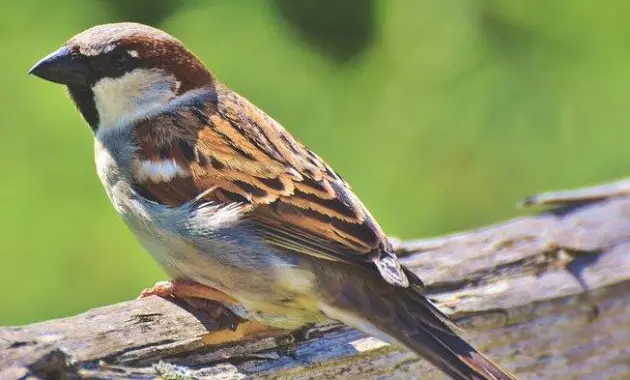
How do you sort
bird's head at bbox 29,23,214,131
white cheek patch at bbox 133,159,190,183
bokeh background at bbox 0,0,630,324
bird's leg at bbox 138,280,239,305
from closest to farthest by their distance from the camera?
bird's leg at bbox 138,280,239,305
white cheek patch at bbox 133,159,190,183
bird's head at bbox 29,23,214,131
bokeh background at bbox 0,0,630,324

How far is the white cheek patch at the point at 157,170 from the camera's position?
230cm

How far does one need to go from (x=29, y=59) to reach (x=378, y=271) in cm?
123

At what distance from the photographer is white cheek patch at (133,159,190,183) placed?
230 centimetres

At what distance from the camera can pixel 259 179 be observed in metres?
2.27

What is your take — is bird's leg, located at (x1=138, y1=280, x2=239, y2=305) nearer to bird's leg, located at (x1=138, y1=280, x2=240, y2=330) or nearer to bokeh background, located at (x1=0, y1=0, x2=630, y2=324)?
bird's leg, located at (x1=138, y1=280, x2=240, y2=330)

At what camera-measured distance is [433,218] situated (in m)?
3.08

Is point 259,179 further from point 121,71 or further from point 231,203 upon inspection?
point 121,71

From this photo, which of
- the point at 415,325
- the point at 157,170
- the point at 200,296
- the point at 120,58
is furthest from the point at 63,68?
the point at 415,325

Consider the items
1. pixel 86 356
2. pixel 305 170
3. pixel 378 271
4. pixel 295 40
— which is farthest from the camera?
pixel 295 40

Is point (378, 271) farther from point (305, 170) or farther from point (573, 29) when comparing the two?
point (573, 29)

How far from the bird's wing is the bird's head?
0.05m

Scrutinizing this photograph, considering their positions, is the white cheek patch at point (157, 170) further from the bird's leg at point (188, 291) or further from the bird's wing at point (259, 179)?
the bird's leg at point (188, 291)

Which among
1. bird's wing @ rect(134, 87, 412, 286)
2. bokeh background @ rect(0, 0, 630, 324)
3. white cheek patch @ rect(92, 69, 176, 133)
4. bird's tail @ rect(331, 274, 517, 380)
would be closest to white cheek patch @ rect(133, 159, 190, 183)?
bird's wing @ rect(134, 87, 412, 286)

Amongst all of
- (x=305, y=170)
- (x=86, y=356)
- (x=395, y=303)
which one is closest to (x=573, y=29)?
(x=305, y=170)
